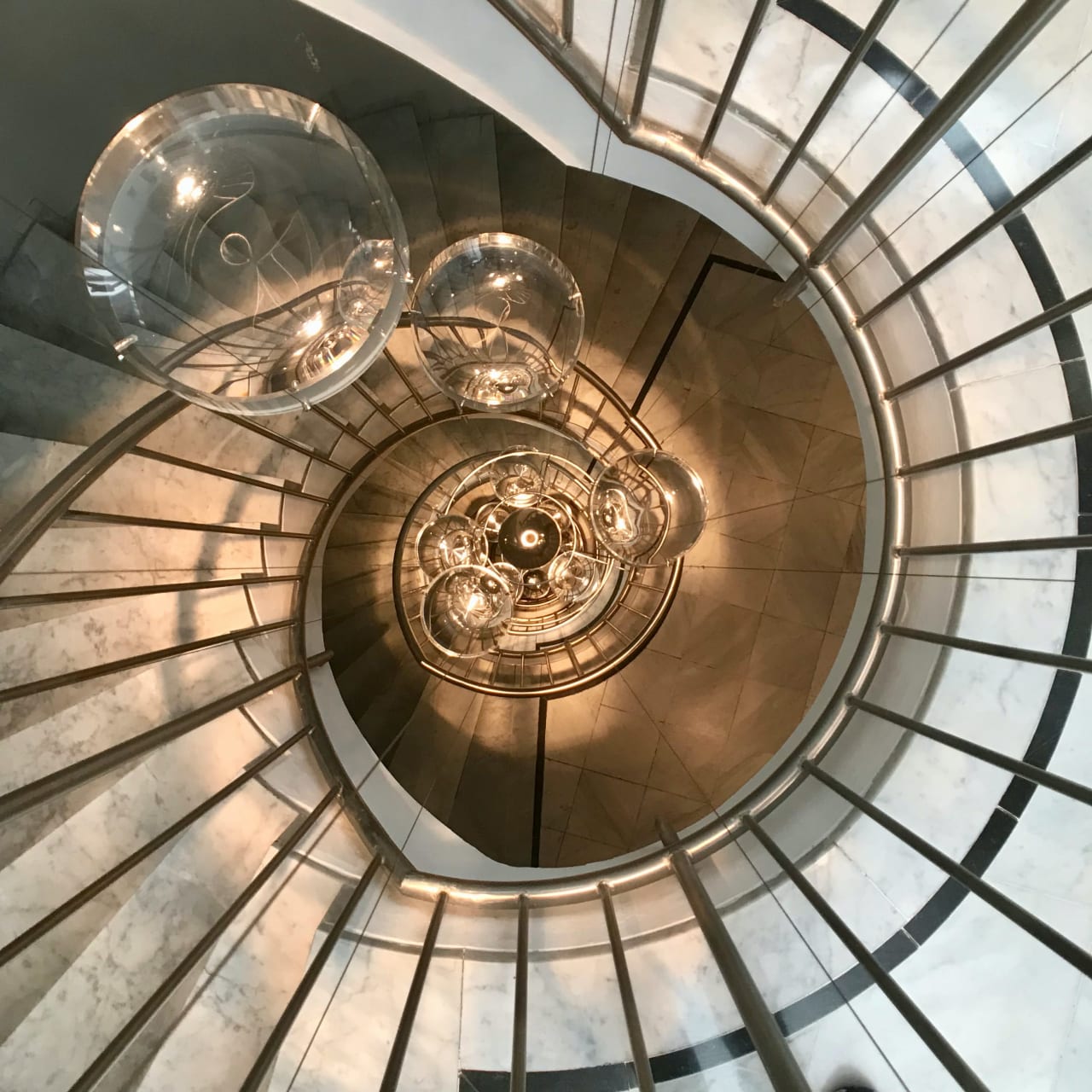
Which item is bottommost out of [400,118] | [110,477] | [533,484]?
[110,477]

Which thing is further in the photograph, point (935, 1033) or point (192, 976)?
point (192, 976)

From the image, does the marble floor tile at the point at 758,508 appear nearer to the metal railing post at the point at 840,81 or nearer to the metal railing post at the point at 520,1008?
the metal railing post at the point at 840,81

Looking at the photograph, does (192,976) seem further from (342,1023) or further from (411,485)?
(411,485)

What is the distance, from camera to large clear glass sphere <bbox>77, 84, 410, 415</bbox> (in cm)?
151

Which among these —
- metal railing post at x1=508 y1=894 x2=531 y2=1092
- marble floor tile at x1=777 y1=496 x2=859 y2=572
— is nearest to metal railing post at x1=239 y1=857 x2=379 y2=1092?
metal railing post at x1=508 y1=894 x2=531 y2=1092

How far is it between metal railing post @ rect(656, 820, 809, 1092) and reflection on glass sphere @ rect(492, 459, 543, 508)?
1.63 metres

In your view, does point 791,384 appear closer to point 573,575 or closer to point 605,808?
point 573,575

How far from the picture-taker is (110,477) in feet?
7.21

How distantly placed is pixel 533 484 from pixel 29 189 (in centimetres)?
207

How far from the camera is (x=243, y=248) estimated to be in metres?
1.73

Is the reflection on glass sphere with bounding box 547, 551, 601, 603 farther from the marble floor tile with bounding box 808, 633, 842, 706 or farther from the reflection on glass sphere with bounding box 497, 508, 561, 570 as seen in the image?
the marble floor tile with bounding box 808, 633, 842, 706

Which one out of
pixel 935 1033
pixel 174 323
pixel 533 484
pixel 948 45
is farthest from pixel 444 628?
pixel 948 45

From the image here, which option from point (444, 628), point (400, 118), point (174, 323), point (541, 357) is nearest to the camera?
point (174, 323)

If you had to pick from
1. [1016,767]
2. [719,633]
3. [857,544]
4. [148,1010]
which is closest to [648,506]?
[719,633]
